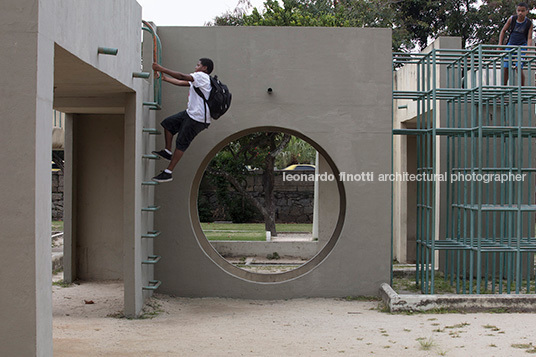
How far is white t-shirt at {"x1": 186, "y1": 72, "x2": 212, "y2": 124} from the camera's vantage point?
703 centimetres

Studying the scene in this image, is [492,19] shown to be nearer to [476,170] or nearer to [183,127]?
[476,170]

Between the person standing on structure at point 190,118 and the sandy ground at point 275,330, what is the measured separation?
5.42 ft

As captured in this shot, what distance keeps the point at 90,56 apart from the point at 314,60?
3.83m

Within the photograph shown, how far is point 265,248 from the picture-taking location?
13297mm

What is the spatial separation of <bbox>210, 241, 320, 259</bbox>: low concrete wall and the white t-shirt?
6.17 m

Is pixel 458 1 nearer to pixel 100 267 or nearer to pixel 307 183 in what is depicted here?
pixel 307 183

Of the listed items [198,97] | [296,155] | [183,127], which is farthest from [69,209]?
[296,155]

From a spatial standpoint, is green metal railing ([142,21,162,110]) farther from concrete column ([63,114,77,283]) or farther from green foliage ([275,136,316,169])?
green foliage ([275,136,316,169])

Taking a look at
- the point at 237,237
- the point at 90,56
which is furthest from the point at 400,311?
the point at 237,237

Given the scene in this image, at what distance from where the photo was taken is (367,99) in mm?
8148

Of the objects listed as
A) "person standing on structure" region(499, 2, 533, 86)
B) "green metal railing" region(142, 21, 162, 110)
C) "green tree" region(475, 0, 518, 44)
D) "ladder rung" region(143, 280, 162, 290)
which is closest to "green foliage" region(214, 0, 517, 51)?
"green tree" region(475, 0, 518, 44)

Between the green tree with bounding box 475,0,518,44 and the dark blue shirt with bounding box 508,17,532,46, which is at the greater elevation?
the green tree with bounding box 475,0,518,44

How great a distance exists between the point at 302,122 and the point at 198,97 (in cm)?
161

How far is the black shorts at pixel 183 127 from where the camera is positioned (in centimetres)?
720
